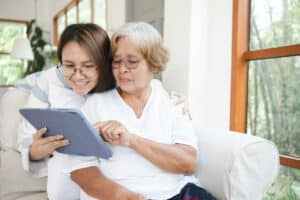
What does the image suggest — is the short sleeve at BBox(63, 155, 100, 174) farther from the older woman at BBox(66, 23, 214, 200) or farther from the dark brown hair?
the dark brown hair

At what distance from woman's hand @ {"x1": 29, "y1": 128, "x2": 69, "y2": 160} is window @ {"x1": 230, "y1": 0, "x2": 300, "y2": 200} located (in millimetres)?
970

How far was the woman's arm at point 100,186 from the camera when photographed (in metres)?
Result: 1.12

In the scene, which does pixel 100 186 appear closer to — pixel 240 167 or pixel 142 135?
pixel 142 135

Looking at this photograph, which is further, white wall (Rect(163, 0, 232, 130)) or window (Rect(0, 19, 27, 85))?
window (Rect(0, 19, 27, 85))

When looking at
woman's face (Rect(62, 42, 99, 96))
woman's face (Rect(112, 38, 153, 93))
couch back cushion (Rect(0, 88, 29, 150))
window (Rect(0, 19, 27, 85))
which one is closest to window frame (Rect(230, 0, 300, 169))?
woman's face (Rect(112, 38, 153, 93))

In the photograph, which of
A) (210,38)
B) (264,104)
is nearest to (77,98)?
(210,38)

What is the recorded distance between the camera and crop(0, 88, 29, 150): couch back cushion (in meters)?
1.84

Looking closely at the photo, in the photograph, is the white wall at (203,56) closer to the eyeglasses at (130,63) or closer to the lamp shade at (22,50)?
the eyeglasses at (130,63)

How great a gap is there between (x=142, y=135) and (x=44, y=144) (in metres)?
0.34

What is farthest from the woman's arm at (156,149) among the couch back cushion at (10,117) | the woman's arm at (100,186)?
the couch back cushion at (10,117)

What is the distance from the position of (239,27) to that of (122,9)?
107 cm

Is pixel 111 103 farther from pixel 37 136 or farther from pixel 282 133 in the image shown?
pixel 282 133

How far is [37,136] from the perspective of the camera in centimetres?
117

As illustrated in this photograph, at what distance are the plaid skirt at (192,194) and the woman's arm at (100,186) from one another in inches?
6.8
